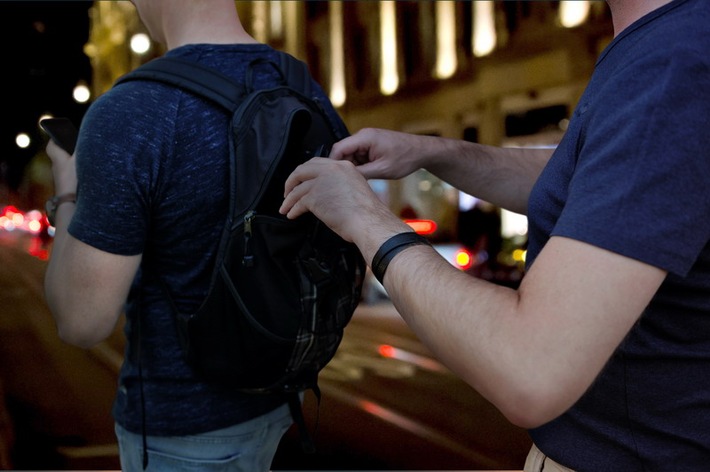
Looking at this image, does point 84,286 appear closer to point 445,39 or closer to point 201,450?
point 201,450

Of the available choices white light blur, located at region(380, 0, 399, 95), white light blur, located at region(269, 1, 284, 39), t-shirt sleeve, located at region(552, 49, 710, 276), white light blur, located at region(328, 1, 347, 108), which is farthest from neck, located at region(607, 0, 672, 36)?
white light blur, located at region(380, 0, 399, 95)

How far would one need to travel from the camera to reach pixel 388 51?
13.8 meters

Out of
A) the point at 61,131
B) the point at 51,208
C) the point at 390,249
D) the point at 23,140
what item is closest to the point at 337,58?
the point at 23,140

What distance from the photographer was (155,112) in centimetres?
125

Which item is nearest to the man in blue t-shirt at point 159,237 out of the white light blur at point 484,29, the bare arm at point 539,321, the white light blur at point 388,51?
the bare arm at point 539,321

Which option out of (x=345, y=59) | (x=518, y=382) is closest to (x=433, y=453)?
(x=518, y=382)

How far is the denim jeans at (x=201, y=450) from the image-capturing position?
1378 mm

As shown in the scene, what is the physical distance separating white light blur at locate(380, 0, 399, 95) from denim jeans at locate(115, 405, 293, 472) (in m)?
12.9

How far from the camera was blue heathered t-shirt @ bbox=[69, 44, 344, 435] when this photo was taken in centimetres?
123

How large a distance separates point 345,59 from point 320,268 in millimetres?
13768

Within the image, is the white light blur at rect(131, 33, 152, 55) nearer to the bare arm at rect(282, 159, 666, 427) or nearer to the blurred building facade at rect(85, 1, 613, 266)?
the blurred building facade at rect(85, 1, 613, 266)

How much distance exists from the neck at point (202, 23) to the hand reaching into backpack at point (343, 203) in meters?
0.51

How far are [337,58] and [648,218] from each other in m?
14.4

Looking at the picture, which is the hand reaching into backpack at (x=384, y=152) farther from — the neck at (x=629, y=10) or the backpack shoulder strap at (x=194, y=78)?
the neck at (x=629, y=10)
